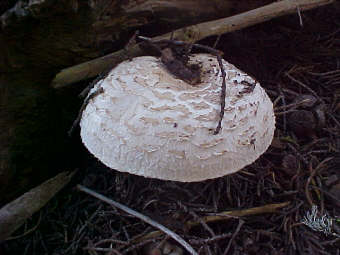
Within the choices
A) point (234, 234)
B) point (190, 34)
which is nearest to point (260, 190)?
point (234, 234)

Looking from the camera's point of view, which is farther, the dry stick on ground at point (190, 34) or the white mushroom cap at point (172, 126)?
the dry stick on ground at point (190, 34)

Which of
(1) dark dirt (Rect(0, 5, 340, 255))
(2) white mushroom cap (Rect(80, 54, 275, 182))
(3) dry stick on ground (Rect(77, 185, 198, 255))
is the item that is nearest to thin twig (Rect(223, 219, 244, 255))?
(1) dark dirt (Rect(0, 5, 340, 255))

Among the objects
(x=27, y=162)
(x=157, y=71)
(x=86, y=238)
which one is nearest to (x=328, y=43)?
(x=157, y=71)

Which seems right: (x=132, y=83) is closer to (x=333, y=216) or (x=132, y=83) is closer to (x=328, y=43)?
(x=333, y=216)

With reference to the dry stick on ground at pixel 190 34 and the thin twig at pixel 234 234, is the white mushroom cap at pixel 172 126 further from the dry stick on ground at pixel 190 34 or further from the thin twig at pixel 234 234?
the thin twig at pixel 234 234

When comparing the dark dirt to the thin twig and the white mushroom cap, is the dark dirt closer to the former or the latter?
the thin twig

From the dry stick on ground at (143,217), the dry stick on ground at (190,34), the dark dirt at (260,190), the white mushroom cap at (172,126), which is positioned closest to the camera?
the white mushroom cap at (172,126)

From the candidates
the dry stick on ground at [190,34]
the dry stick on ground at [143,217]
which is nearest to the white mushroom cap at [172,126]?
the dry stick on ground at [190,34]
